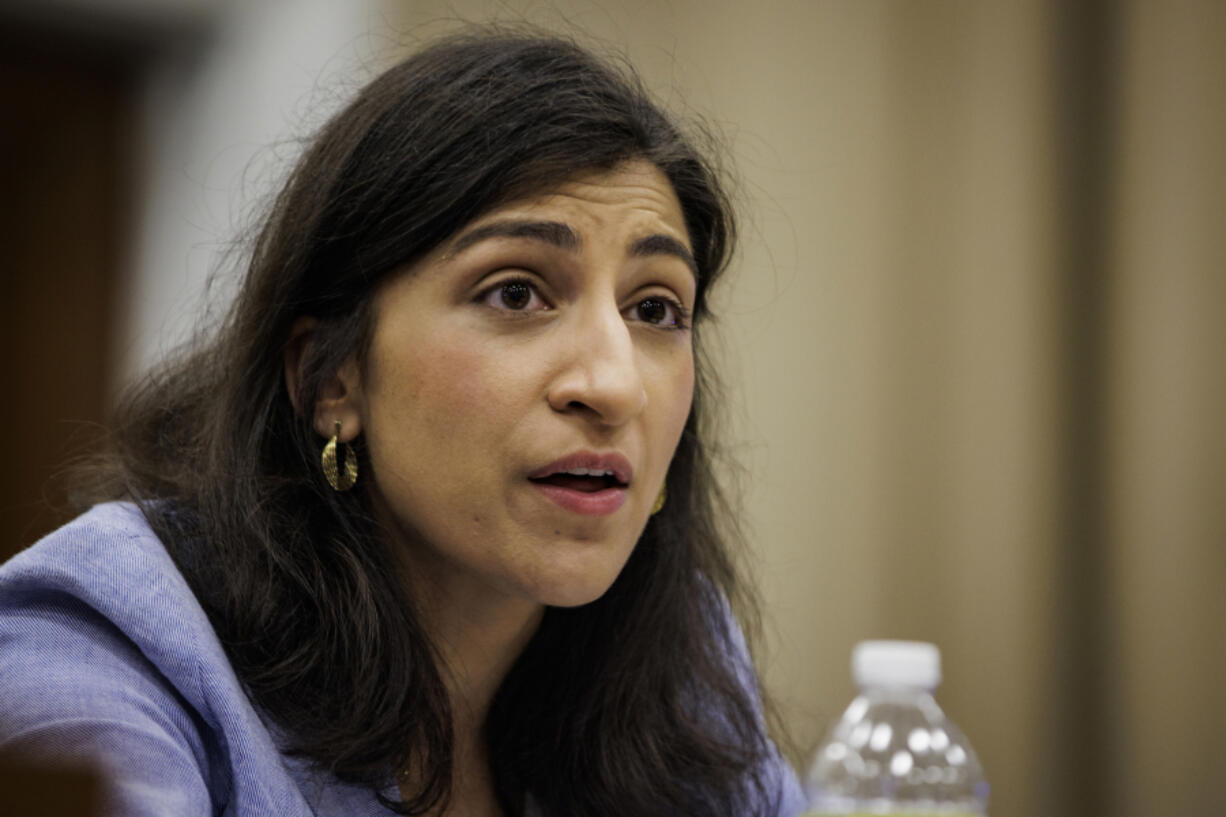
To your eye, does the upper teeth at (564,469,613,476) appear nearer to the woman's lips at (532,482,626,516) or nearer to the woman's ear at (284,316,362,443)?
the woman's lips at (532,482,626,516)

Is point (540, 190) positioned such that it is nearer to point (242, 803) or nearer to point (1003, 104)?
point (242, 803)

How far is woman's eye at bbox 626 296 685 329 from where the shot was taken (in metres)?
1.67

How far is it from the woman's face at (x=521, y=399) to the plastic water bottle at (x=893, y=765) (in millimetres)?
337

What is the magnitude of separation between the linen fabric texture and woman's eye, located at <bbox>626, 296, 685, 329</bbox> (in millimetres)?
629

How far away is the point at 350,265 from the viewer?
1593mm

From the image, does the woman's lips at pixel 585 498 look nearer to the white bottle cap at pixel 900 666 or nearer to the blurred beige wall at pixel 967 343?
the white bottle cap at pixel 900 666

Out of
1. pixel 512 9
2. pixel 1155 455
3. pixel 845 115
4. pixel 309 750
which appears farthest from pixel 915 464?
pixel 309 750

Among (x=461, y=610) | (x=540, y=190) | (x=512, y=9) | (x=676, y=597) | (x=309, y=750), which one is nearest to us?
(x=309, y=750)

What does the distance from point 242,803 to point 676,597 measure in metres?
0.77

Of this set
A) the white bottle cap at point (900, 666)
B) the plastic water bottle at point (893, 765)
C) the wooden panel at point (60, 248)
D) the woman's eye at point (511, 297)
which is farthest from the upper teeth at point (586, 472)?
the wooden panel at point (60, 248)

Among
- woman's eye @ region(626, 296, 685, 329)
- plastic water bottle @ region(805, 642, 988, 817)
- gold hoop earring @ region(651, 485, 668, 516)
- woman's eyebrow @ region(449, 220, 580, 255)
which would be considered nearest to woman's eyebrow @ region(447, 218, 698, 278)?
woman's eyebrow @ region(449, 220, 580, 255)

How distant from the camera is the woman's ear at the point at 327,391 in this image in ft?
5.32

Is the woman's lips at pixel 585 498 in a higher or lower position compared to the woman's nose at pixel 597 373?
lower

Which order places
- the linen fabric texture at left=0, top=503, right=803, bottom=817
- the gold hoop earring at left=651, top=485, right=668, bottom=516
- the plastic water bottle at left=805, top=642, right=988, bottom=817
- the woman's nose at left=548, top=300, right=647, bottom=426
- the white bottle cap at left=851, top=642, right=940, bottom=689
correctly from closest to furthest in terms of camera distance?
the white bottle cap at left=851, top=642, right=940, bottom=689
the linen fabric texture at left=0, top=503, right=803, bottom=817
the plastic water bottle at left=805, top=642, right=988, bottom=817
the woman's nose at left=548, top=300, right=647, bottom=426
the gold hoop earring at left=651, top=485, right=668, bottom=516
